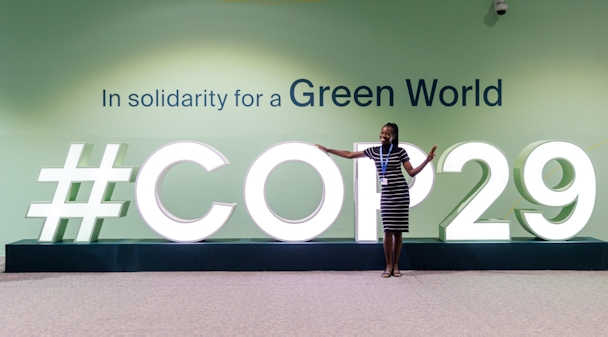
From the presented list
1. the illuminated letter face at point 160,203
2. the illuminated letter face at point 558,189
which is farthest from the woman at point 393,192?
the illuminated letter face at point 160,203

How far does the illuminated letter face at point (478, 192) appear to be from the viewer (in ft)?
14.4

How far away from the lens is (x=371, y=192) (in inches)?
174

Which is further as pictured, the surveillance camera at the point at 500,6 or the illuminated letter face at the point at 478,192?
the surveillance camera at the point at 500,6

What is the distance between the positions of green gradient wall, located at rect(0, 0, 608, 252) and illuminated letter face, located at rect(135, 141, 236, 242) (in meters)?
1.22

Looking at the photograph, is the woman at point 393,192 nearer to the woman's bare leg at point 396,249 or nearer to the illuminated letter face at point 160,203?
the woman's bare leg at point 396,249

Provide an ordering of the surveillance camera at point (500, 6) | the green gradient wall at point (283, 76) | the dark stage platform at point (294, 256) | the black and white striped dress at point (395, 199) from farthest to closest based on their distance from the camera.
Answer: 1. the green gradient wall at point (283, 76)
2. the surveillance camera at point (500, 6)
3. the dark stage platform at point (294, 256)
4. the black and white striped dress at point (395, 199)

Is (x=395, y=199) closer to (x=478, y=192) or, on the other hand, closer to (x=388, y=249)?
(x=388, y=249)

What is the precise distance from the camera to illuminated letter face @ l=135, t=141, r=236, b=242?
438 cm

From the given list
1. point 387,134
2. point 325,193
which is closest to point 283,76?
point 325,193

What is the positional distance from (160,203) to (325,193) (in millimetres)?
1549

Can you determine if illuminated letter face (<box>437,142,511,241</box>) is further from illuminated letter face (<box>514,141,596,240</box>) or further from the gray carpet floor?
the gray carpet floor

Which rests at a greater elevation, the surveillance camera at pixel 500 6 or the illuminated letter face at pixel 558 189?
the surveillance camera at pixel 500 6

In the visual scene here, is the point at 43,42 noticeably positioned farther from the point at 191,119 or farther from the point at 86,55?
the point at 191,119

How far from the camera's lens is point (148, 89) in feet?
18.5
